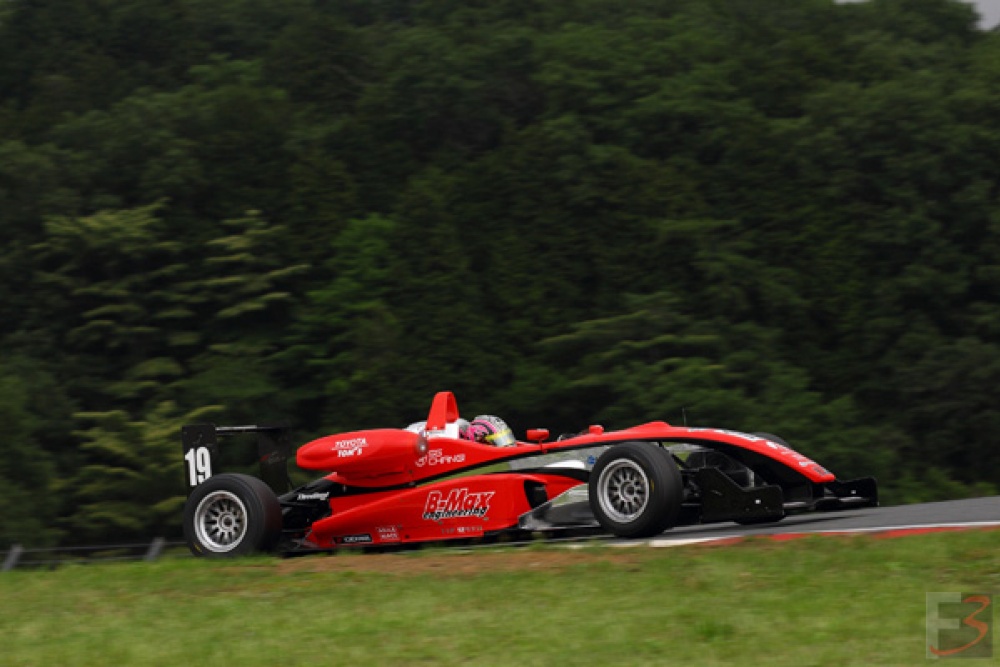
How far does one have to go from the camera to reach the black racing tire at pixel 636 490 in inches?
332

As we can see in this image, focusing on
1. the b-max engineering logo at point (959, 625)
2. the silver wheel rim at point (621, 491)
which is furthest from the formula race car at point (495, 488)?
the b-max engineering logo at point (959, 625)

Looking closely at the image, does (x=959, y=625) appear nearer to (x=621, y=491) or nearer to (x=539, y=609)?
(x=539, y=609)

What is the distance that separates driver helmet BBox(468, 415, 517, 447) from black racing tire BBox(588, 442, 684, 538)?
1.62 m

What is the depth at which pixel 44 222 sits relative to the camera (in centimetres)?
3153

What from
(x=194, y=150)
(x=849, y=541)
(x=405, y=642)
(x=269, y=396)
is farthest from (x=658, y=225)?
(x=405, y=642)

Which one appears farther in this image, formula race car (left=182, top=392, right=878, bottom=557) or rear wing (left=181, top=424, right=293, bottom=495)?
rear wing (left=181, top=424, right=293, bottom=495)

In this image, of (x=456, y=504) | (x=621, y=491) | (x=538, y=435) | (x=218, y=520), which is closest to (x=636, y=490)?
(x=621, y=491)

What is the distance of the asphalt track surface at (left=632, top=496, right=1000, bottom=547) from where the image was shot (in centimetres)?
805

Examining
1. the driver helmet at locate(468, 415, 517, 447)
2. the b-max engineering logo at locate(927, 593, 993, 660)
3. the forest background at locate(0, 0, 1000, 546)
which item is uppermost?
the forest background at locate(0, 0, 1000, 546)

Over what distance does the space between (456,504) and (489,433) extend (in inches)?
37.7

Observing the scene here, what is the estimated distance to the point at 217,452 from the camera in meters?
10.7

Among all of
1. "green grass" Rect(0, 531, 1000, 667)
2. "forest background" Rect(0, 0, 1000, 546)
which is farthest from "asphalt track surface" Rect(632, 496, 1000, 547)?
"forest background" Rect(0, 0, 1000, 546)

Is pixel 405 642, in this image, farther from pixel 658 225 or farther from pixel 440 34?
pixel 440 34

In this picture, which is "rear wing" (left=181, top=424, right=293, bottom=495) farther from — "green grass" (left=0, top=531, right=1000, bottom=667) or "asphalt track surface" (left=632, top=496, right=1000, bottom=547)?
"asphalt track surface" (left=632, top=496, right=1000, bottom=547)
